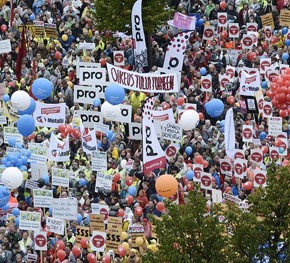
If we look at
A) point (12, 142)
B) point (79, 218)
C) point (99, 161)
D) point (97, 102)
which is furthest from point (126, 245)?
point (97, 102)

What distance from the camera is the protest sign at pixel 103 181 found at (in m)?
44.1

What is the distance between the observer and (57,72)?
50344 millimetres

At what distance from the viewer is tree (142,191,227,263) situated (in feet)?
119

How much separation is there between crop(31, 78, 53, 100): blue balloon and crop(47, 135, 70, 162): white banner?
6.75ft

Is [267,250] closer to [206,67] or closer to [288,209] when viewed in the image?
[288,209]

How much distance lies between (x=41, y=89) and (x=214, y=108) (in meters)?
4.04

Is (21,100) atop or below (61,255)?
atop

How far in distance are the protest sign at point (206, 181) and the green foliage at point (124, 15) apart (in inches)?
335

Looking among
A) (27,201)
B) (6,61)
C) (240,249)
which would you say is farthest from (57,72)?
(240,249)

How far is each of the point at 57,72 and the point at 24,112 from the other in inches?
190

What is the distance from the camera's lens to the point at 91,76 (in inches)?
1870

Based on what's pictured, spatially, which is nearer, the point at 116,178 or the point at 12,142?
the point at 116,178

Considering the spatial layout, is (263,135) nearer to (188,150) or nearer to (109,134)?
(188,150)

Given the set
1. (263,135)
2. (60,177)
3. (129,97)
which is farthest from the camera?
(129,97)
